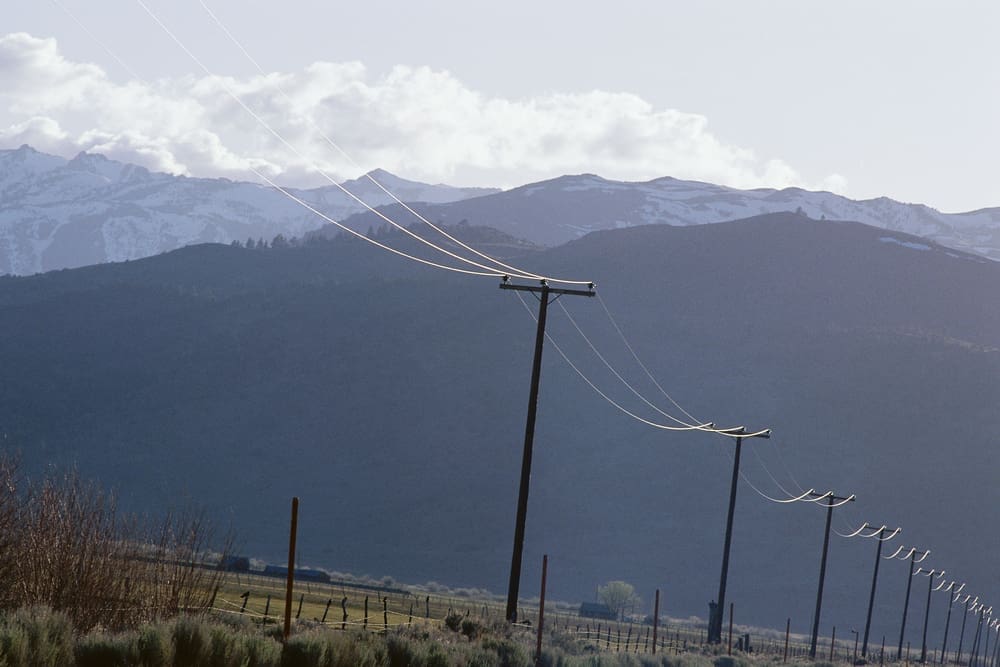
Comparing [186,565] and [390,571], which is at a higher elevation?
[186,565]

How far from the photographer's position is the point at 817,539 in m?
154

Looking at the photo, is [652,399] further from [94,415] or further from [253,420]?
[94,415]

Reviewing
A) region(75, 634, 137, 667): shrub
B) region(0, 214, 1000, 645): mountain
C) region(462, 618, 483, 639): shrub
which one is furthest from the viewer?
region(0, 214, 1000, 645): mountain

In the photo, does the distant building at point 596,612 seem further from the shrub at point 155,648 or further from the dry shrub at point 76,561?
the shrub at point 155,648

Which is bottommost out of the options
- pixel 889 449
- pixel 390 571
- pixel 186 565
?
pixel 390 571

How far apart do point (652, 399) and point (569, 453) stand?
15.9 meters

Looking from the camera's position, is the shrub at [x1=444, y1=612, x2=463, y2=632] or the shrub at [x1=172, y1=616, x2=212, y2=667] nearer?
the shrub at [x1=172, y1=616, x2=212, y2=667]

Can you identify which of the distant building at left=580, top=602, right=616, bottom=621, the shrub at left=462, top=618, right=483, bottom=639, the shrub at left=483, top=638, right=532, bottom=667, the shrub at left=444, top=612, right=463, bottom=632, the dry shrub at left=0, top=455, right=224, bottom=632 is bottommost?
the distant building at left=580, top=602, right=616, bottom=621

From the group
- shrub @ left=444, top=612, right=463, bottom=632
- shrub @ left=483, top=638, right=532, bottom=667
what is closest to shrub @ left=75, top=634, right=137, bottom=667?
shrub @ left=483, top=638, right=532, bottom=667

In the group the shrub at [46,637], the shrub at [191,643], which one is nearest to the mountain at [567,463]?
the shrub at [191,643]

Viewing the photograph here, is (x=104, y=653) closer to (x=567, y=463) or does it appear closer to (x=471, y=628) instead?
(x=471, y=628)

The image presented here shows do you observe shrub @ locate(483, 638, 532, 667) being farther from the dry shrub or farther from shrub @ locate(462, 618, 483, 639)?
the dry shrub

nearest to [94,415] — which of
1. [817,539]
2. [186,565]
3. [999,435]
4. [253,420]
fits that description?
[253,420]

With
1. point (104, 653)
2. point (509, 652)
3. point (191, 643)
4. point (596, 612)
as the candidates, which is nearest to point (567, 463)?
point (596, 612)
